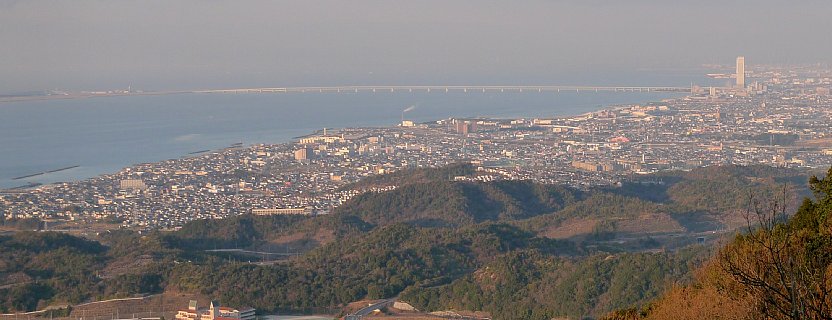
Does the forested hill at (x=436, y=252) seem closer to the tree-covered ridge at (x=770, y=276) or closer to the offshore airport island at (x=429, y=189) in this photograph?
the offshore airport island at (x=429, y=189)

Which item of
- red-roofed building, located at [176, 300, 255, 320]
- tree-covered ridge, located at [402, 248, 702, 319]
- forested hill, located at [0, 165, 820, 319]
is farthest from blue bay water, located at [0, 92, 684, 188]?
tree-covered ridge, located at [402, 248, 702, 319]

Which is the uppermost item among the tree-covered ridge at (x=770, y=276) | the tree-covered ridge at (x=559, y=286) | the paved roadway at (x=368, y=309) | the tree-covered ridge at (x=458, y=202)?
the tree-covered ridge at (x=770, y=276)

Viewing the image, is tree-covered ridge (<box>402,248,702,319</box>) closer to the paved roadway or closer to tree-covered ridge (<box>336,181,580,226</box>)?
the paved roadway

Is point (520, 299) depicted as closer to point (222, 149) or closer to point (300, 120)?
point (222, 149)

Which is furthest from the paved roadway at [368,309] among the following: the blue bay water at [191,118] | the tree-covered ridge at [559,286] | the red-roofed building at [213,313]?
the blue bay water at [191,118]

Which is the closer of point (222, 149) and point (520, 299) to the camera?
point (520, 299)

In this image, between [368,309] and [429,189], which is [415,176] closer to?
[429,189]

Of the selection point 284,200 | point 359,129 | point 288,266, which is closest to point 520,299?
point 288,266
